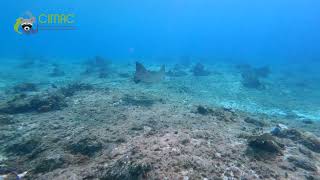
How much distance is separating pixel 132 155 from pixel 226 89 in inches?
588

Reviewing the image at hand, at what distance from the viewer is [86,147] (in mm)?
8133

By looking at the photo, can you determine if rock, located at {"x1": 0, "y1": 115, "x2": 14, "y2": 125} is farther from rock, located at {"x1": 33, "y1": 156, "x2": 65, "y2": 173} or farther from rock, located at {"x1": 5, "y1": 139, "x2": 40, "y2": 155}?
rock, located at {"x1": 33, "y1": 156, "x2": 65, "y2": 173}

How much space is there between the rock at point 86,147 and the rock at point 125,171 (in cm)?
143

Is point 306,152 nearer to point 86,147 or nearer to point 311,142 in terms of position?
point 311,142

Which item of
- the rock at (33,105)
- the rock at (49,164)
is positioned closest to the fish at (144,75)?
the rock at (33,105)

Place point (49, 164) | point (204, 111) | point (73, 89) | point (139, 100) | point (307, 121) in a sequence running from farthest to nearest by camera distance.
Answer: point (73, 89), point (307, 121), point (139, 100), point (204, 111), point (49, 164)

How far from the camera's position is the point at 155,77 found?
18172 mm

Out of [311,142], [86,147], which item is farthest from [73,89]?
[311,142]

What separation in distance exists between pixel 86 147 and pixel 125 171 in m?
2.11

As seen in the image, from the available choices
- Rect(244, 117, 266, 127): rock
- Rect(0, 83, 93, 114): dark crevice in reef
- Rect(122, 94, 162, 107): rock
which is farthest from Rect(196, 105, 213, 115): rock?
Rect(0, 83, 93, 114): dark crevice in reef

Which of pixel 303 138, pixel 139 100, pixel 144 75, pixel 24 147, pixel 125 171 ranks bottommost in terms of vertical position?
pixel 24 147

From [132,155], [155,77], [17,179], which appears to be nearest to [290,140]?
[132,155]

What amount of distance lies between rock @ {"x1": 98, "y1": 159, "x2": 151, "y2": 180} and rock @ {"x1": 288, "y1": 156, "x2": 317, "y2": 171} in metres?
3.72

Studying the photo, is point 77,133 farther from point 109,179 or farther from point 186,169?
point 186,169
